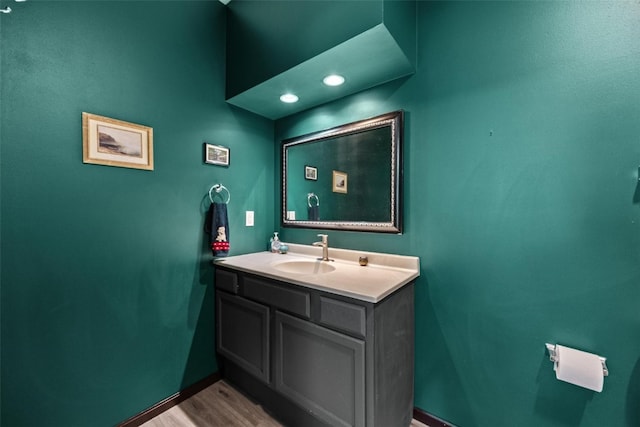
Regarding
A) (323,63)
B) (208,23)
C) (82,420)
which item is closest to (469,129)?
(323,63)

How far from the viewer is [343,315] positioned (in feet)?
3.84

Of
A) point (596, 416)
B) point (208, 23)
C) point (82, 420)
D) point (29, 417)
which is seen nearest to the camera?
point (596, 416)

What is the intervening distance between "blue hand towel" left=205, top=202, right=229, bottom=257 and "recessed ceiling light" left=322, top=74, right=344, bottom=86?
1.07m

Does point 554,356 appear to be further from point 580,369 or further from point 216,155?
point 216,155

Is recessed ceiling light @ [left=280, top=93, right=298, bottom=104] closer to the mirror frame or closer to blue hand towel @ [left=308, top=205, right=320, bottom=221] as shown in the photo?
the mirror frame

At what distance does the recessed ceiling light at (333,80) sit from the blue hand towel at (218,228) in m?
1.07

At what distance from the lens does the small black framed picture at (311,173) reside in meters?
1.99

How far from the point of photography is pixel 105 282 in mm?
1361

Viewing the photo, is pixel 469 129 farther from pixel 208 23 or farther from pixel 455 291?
pixel 208 23

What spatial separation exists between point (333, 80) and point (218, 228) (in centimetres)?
124

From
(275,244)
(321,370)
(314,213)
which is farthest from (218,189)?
(321,370)

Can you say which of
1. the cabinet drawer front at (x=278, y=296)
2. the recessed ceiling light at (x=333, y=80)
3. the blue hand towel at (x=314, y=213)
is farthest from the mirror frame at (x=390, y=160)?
the cabinet drawer front at (x=278, y=296)

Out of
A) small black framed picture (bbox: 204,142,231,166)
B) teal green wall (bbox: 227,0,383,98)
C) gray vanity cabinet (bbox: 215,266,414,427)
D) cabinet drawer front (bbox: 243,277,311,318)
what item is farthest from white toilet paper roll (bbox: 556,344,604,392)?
small black framed picture (bbox: 204,142,231,166)

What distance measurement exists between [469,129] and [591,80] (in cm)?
45
